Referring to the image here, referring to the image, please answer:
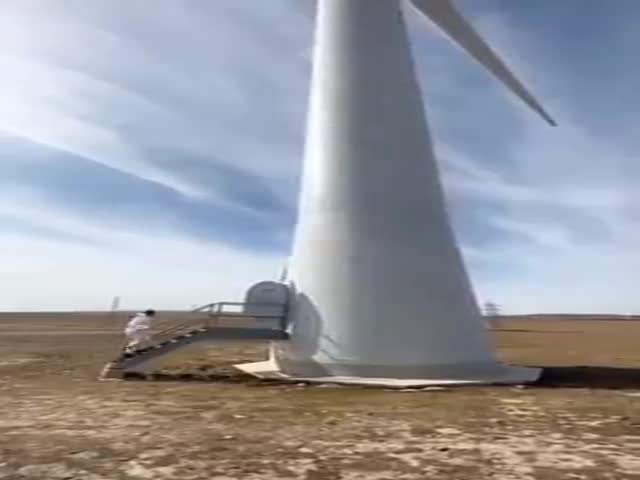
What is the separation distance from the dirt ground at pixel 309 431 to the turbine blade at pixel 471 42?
953cm

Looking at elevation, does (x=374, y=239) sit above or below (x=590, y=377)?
above

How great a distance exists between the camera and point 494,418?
13594 mm

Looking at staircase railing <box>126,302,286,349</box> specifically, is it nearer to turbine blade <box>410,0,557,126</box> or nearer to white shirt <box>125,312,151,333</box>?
white shirt <box>125,312,151,333</box>

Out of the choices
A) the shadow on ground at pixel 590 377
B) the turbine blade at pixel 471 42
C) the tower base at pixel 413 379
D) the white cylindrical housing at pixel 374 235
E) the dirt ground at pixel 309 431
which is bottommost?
the dirt ground at pixel 309 431

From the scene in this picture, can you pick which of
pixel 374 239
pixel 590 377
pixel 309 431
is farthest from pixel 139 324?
pixel 590 377

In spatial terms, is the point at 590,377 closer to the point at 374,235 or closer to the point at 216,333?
the point at 374,235

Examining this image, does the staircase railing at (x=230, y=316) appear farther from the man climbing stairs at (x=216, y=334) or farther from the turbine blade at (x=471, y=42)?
the turbine blade at (x=471, y=42)

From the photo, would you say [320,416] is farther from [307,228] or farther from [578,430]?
[307,228]

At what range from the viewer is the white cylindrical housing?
19922mm

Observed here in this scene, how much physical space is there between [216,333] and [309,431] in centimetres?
1040

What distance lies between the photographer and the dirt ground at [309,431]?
9258mm

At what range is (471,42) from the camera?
2311 centimetres

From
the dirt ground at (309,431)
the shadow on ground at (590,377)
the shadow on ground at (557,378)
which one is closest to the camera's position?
the dirt ground at (309,431)

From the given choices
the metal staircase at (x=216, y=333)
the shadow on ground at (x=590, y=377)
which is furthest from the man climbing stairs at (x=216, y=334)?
the shadow on ground at (x=590, y=377)
